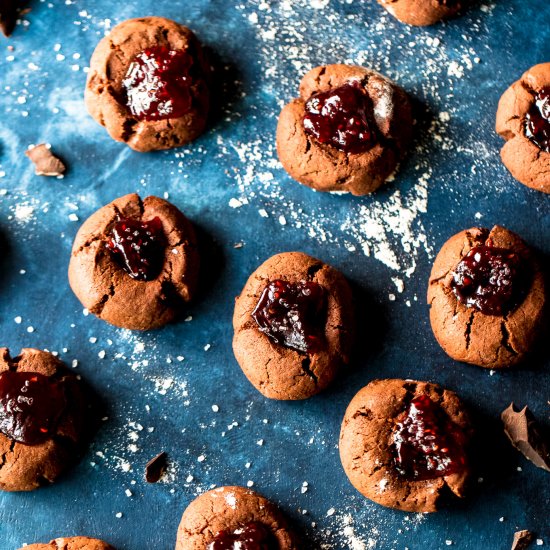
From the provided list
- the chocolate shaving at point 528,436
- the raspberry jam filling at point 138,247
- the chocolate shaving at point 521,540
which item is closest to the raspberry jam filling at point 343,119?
the raspberry jam filling at point 138,247

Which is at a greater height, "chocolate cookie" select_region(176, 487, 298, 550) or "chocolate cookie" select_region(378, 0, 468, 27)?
"chocolate cookie" select_region(378, 0, 468, 27)

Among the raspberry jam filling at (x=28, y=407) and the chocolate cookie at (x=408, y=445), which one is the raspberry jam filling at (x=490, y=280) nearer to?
the chocolate cookie at (x=408, y=445)

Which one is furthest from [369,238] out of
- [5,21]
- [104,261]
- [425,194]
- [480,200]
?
[5,21]

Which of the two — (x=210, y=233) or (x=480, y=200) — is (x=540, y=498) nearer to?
(x=480, y=200)

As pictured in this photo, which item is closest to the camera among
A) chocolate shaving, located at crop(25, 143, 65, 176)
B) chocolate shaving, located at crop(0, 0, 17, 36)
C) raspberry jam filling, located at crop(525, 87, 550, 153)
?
raspberry jam filling, located at crop(525, 87, 550, 153)

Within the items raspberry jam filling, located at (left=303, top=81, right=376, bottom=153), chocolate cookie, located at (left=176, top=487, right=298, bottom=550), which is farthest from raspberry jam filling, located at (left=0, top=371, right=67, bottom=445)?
raspberry jam filling, located at (left=303, top=81, right=376, bottom=153)

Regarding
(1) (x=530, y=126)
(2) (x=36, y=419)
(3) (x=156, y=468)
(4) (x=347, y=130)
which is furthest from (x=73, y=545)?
(1) (x=530, y=126)

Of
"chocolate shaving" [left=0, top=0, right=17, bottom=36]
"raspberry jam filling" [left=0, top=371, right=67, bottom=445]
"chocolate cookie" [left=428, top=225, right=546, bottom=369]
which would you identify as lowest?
"raspberry jam filling" [left=0, top=371, right=67, bottom=445]

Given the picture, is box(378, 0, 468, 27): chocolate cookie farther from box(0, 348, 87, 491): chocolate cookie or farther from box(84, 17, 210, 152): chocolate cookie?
box(0, 348, 87, 491): chocolate cookie

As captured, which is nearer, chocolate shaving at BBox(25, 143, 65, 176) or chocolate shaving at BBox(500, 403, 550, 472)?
chocolate shaving at BBox(500, 403, 550, 472)
